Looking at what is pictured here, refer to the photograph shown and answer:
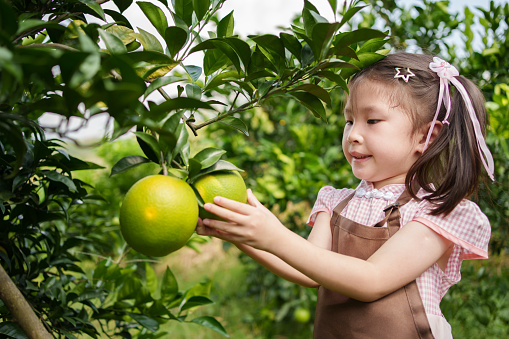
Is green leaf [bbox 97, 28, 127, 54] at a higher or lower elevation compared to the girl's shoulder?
higher

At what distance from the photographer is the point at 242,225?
0.77 m

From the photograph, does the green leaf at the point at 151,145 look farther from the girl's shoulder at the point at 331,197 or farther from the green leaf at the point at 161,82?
the girl's shoulder at the point at 331,197

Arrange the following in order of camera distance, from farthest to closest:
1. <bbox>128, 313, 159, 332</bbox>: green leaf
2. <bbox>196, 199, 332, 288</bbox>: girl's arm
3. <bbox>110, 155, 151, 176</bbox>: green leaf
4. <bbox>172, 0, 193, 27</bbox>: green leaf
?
<bbox>128, 313, 159, 332</bbox>: green leaf → <bbox>196, 199, 332, 288</bbox>: girl's arm → <bbox>172, 0, 193, 27</bbox>: green leaf → <bbox>110, 155, 151, 176</bbox>: green leaf

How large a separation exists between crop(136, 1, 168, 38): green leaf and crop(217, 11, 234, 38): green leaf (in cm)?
11

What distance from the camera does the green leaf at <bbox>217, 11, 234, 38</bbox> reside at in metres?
0.87

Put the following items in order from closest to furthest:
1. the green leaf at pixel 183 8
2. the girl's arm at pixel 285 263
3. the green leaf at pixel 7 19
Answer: the green leaf at pixel 7 19 → the green leaf at pixel 183 8 → the girl's arm at pixel 285 263

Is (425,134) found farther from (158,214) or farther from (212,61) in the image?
(158,214)

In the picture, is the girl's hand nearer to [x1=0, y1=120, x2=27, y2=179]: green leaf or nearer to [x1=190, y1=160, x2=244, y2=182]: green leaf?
[x1=190, y1=160, x2=244, y2=182]: green leaf

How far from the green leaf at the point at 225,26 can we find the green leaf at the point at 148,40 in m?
0.13

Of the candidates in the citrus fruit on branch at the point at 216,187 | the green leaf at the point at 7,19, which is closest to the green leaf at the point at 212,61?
the citrus fruit on branch at the point at 216,187

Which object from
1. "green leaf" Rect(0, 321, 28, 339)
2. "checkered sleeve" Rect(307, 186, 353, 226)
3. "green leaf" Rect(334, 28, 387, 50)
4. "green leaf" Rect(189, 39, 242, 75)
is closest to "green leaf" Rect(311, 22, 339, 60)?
"green leaf" Rect(334, 28, 387, 50)

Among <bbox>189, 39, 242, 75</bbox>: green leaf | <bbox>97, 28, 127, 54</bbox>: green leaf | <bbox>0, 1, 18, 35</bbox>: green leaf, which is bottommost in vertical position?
<bbox>189, 39, 242, 75</bbox>: green leaf

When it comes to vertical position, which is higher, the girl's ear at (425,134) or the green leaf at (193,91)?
the green leaf at (193,91)

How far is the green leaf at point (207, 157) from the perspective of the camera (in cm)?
74
